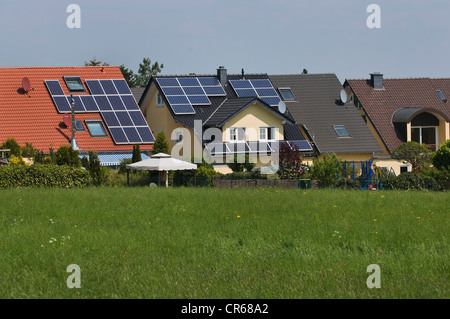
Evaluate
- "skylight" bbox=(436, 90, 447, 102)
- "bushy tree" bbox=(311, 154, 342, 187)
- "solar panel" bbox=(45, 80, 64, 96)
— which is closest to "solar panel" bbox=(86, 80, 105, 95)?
"solar panel" bbox=(45, 80, 64, 96)

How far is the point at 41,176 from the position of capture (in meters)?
30.4

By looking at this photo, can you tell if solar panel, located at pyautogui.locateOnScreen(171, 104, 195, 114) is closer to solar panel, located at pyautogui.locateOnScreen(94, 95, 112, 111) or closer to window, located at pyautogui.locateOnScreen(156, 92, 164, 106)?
window, located at pyautogui.locateOnScreen(156, 92, 164, 106)

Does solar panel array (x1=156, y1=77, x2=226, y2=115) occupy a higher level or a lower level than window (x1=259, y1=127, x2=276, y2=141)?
higher

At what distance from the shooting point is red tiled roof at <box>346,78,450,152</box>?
54969 millimetres

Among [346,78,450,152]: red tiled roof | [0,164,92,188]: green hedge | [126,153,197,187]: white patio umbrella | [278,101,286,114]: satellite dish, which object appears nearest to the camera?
[0,164,92,188]: green hedge

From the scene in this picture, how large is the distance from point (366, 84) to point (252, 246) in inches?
1789

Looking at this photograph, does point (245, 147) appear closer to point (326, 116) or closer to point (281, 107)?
point (281, 107)

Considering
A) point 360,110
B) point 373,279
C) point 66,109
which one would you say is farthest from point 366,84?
point 373,279

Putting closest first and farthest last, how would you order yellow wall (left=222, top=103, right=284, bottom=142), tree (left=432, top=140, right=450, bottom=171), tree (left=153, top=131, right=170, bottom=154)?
tree (left=432, top=140, right=450, bottom=171), tree (left=153, top=131, right=170, bottom=154), yellow wall (left=222, top=103, right=284, bottom=142)

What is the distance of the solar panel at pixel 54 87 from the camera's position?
4784 cm

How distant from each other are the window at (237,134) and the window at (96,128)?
8039mm

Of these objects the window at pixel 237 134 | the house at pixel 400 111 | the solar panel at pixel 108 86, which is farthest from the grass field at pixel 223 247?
the house at pixel 400 111

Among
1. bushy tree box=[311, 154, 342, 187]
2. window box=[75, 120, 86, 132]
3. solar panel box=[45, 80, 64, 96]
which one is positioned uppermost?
solar panel box=[45, 80, 64, 96]

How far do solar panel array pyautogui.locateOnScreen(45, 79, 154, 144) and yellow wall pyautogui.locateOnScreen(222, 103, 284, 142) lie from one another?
549 centimetres
